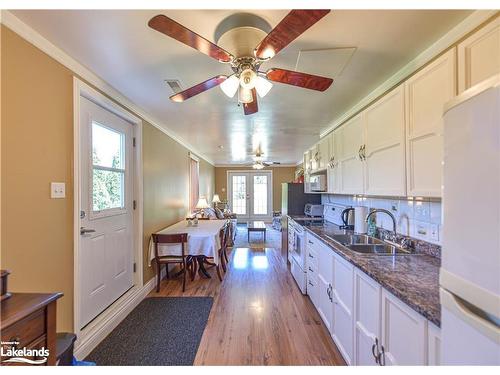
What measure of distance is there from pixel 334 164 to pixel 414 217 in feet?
4.08

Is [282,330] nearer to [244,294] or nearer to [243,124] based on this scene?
[244,294]

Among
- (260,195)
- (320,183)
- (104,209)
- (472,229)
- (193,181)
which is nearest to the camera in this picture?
(472,229)

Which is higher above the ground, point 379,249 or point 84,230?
point 84,230

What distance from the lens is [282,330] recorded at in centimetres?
222

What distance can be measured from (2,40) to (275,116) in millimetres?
2560

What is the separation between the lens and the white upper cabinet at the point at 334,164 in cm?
283

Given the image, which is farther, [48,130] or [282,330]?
[282,330]

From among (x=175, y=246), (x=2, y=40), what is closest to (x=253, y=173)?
(x=175, y=246)

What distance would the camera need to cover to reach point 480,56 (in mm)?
1098

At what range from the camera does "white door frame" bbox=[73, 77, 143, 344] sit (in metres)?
1.79

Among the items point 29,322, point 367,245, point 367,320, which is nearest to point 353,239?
point 367,245

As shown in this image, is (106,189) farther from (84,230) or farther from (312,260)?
(312,260)

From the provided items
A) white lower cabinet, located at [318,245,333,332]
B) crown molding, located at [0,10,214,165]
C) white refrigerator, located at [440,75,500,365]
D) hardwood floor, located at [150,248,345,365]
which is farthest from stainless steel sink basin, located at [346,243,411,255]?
crown molding, located at [0,10,214,165]

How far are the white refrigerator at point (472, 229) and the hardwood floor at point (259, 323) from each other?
1.47 metres
